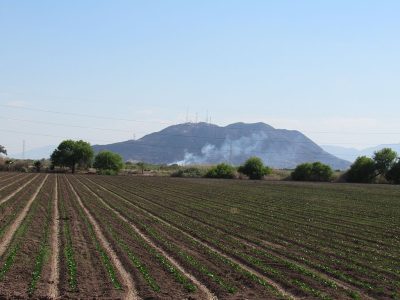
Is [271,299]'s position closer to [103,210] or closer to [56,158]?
[103,210]

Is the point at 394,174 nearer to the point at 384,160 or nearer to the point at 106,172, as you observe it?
Result: the point at 384,160

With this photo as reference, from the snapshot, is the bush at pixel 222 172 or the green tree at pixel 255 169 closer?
the green tree at pixel 255 169

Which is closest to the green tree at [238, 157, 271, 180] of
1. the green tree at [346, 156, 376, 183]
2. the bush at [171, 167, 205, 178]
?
the bush at [171, 167, 205, 178]

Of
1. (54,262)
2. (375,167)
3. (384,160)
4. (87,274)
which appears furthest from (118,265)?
(375,167)

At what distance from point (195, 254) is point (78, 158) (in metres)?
113

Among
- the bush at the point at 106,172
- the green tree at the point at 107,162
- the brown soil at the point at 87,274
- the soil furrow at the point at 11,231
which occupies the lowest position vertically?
the brown soil at the point at 87,274

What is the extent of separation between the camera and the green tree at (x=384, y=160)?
104500 mm

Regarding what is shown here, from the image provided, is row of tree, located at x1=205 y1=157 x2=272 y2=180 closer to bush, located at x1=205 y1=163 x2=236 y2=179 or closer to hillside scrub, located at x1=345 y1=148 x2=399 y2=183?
bush, located at x1=205 y1=163 x2=236 y2=179

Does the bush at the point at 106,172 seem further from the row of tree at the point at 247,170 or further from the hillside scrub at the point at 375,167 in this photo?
the hillside scrub at the point at 375,167

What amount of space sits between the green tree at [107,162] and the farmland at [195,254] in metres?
93.6

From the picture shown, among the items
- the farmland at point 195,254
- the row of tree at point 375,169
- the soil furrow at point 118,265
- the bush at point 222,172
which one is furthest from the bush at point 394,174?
the soil furrow at point 118,265

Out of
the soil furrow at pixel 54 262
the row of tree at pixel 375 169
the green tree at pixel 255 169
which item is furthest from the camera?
the green tree at pixel 255 169

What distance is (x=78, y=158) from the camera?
423 feet

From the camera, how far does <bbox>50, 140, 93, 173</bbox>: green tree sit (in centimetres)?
12800
